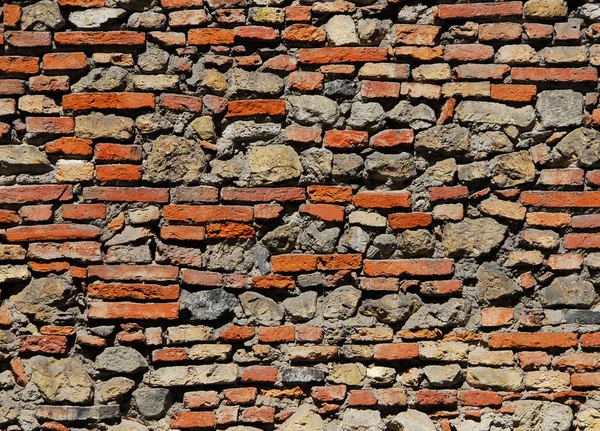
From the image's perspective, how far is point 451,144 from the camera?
103 inches

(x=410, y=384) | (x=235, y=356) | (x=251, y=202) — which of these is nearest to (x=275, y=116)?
(x=251, y=202)

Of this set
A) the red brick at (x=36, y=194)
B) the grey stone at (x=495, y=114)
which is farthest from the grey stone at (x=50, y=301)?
the grey stone at (x=495, y=114)

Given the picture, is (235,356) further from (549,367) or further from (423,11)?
(423,11)

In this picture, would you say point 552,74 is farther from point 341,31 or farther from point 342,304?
point 342,304

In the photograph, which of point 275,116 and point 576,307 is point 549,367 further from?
point 275,116

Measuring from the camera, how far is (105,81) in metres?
2.60

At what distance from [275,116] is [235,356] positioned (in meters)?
0.99

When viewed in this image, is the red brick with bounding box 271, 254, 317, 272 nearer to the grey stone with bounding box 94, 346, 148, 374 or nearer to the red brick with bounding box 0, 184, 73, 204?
the grey stone with bounding box 94, 346, 148, 374

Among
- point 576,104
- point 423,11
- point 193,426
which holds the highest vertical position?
point 423,11

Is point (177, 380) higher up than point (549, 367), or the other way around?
point (549, 367)

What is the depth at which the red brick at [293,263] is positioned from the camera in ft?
8.53

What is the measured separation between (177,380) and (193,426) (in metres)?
0.20

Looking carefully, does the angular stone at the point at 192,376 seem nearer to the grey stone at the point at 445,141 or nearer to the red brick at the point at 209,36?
the grey stone at the point at 445,141

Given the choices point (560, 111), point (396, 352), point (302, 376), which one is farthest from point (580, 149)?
point (302, 376)
